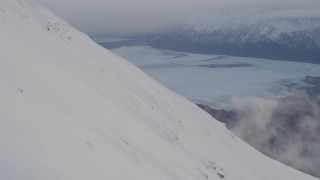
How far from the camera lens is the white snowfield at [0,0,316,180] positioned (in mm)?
10672

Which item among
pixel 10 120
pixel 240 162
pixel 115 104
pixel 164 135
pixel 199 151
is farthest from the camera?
pixel 240 162

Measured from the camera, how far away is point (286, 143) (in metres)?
119

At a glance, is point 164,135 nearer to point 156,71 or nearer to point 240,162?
point 240,162

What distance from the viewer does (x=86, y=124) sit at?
14.9 m

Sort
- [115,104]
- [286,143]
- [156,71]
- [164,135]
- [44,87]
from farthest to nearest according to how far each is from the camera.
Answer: [156,71] < [286,143] < [164,135] < [115,104] < [44,87]

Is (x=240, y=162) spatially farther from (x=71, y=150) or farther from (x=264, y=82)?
(x=264, y=82)

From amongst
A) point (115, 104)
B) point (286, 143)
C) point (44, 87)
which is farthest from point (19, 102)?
point (286, 143)

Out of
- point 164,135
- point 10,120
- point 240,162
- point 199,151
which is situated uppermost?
point 10,120

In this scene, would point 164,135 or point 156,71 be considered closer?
point 164,135

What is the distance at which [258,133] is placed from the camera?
122 meters

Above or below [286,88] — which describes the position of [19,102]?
above

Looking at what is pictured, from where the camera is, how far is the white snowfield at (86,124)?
1067 cm

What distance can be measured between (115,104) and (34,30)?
6811 millimetres

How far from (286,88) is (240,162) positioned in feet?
480
